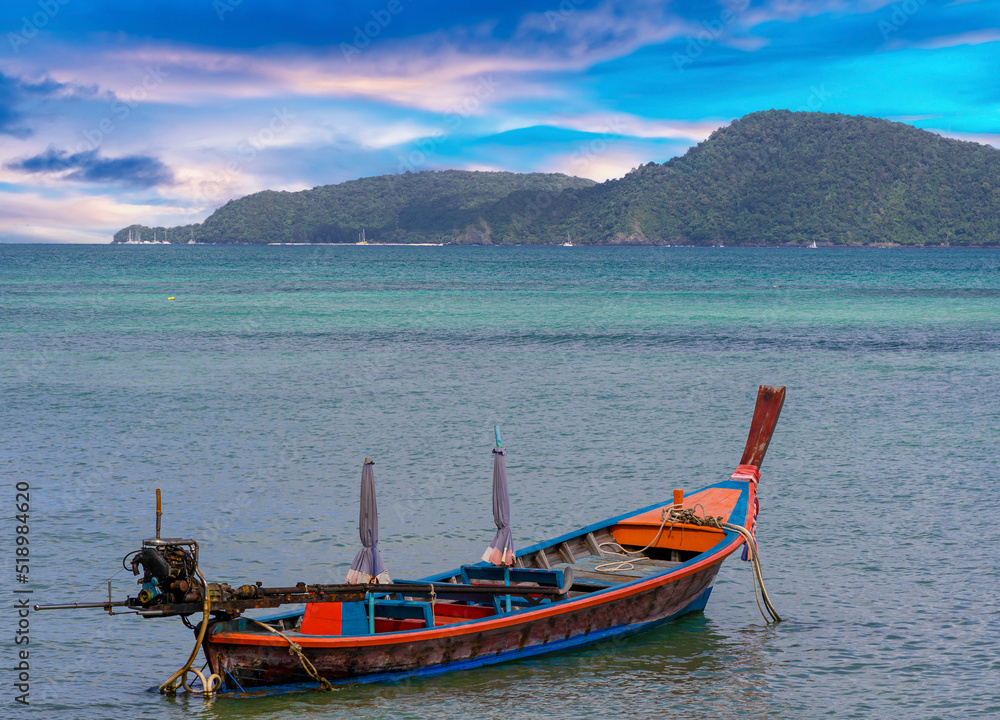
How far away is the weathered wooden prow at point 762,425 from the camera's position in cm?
1953

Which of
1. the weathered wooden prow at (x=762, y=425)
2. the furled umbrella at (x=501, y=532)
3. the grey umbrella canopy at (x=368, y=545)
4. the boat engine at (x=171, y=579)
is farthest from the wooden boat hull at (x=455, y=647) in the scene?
the weathered wooden prow at (x=762, y=425)

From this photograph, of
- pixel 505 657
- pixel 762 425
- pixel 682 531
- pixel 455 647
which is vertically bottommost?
pixel 505 657

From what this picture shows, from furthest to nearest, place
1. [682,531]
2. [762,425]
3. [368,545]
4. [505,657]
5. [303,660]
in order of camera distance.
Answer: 1. [762,425]
2. [682,531]
3. [368,545]
4. [505,657]
5. [303,660]

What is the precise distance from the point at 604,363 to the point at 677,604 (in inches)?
1088

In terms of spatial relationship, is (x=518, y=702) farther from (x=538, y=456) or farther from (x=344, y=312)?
(x=344, y=312)

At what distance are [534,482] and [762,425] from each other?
16.9 feet

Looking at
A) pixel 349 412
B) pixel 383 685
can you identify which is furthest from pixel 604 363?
pixel 383 685

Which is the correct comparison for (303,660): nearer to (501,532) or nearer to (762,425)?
(501,532)

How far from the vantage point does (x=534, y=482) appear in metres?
22.6

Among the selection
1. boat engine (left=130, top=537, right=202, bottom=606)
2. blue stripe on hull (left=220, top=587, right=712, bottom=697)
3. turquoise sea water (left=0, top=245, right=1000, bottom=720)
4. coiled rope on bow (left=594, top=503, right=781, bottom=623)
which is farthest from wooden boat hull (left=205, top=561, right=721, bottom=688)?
coiled rope on bow (left=594, top=503, right=781, bottom=623)

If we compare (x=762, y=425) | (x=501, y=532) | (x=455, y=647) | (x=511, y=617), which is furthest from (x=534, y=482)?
(x=455, y=647)

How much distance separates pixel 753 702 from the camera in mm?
12750

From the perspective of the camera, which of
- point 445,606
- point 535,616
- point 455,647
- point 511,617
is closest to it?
point 455,647

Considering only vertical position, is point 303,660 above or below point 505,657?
above
